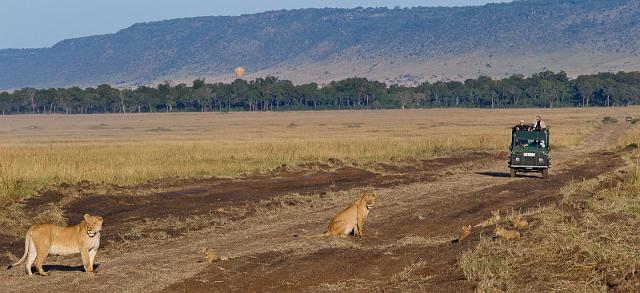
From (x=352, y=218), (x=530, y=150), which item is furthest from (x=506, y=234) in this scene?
(x=530, y=150)

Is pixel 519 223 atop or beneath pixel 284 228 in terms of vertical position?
atop

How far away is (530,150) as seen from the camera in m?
31.6

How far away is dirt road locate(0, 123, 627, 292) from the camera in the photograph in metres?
13.7

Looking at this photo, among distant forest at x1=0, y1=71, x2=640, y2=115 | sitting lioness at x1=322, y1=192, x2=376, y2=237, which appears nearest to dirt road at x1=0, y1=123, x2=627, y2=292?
sitting lioness at x1=322, y1=192, x2=376, y2=237

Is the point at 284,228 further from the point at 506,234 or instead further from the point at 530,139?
the point at 530,139

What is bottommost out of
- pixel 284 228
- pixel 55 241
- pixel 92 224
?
pixel 284 228

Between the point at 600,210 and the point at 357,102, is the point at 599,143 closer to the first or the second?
the point at 600,210

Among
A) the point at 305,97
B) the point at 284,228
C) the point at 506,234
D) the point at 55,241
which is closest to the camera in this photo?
the point at 55,241

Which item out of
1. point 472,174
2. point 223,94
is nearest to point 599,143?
point 472,174

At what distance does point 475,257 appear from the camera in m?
14.1

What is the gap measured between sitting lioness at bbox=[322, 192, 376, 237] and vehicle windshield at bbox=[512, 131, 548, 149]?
49.9 ft

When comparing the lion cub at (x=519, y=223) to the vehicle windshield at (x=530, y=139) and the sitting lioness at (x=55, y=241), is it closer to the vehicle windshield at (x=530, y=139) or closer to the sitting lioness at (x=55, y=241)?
the sitting lioness at (x=55, y=241)

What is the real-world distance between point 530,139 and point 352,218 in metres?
15.6

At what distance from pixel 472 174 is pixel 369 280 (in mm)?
21400
